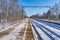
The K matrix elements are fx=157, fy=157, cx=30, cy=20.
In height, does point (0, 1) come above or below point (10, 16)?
above

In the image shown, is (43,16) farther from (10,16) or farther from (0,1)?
(0,1)

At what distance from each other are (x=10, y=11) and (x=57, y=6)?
132 ft

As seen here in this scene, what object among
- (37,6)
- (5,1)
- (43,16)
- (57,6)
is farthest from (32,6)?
(43,16)

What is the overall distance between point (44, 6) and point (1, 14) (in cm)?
1865

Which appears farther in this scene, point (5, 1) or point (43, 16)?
point (43, 16)

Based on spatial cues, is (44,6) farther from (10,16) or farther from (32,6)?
(10,16)

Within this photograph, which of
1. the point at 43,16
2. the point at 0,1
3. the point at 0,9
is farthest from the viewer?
the point at 43,16

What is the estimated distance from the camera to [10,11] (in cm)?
7450

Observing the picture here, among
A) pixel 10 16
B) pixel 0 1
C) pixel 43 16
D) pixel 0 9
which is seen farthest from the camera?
pixel 43 16

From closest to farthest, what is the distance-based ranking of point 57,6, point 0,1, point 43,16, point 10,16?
1. point 0,1
2. point 10,16
3. point 57,6
4. point 43,16

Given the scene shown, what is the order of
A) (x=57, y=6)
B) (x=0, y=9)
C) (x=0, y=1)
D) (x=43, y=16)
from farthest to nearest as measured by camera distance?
(x=43, y=16)
(x=57, y=6)
(x=0, y=9)
(x=0, y=1)

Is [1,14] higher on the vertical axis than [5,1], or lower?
lower

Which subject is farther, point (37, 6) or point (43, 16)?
point (43, 16)

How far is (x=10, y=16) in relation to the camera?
244ft
